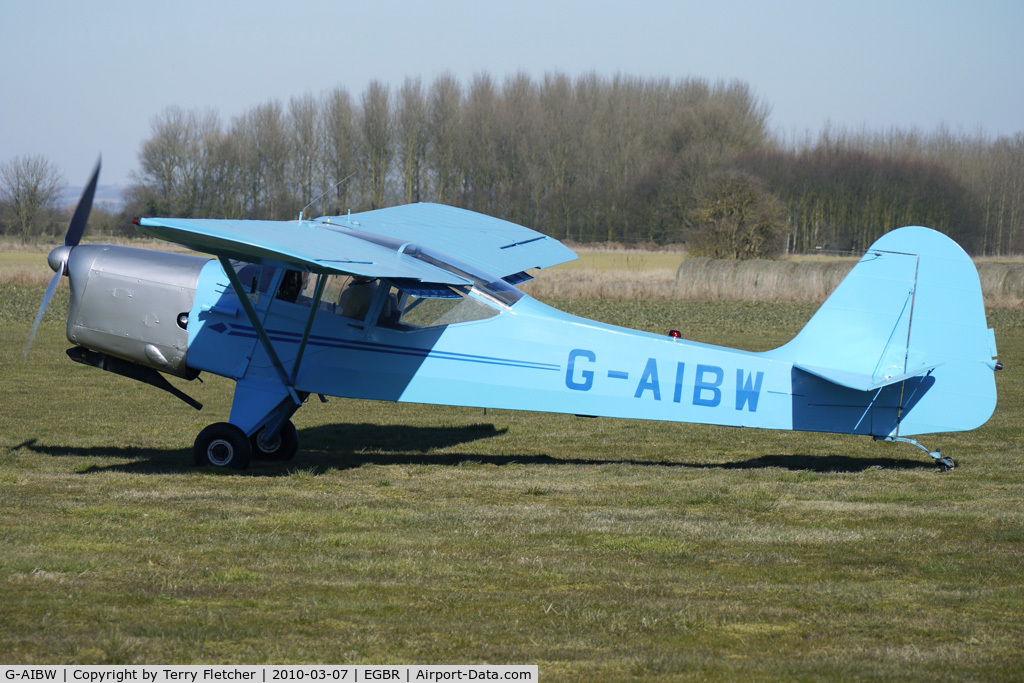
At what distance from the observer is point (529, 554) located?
19.8ft

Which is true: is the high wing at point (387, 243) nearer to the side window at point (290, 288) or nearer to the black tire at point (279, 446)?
the side window at point (290, 288)

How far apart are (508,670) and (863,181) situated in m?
62.2

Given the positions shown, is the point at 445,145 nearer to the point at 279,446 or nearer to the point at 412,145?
the point at 412,145

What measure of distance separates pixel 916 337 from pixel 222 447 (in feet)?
20.2

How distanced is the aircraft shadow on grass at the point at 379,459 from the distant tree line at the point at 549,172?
4836 centimetres

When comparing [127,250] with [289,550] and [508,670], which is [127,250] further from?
[508,670]

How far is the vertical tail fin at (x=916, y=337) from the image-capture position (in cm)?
816

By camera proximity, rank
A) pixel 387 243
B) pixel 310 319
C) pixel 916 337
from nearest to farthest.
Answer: pixel 916 337, pixel 310 319, pixel 387 243

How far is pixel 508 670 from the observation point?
4.09 meters

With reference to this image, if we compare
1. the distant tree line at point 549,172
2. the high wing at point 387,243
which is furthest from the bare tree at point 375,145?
the high wing at point 387,243

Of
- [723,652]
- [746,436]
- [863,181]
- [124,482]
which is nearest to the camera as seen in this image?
[723,652]

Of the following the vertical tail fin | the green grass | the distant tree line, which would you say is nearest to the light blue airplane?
the vertical tail fin

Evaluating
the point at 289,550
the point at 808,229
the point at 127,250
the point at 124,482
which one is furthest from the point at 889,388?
the point at 808,229

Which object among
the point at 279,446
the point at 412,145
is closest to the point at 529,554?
the point at 279,446
